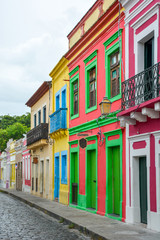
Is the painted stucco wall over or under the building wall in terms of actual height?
over

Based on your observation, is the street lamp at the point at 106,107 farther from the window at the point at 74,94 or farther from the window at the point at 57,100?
the window at the point at 57,100

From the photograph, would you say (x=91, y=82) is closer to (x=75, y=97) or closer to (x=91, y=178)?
(x=75, y=97)

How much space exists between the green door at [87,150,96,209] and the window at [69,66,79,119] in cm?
212

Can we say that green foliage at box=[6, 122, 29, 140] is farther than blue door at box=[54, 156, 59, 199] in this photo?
Yes

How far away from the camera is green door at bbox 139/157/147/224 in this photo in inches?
394

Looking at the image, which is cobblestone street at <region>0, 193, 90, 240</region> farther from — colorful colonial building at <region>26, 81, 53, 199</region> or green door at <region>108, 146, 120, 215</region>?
colorful colonial building at <region>26, 81, 53, 199</region>

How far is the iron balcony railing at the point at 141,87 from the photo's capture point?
8.71 metres

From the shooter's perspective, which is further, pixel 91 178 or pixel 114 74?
pixel 91 178

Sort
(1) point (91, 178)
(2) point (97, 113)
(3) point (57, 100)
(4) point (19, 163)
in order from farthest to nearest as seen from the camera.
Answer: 1. (4) point (19, 163)
2. (3) point (57, 100)
3. (1) point (91, 178)
4. (2) point (97, 113)

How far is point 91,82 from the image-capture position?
14477 mm

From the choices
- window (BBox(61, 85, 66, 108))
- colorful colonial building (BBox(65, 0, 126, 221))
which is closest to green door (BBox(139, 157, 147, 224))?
colorful colonial building (BBox(65, 0, 126, 221))

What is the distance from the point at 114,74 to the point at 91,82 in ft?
7.75

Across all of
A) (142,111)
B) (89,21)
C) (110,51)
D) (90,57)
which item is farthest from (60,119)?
(142,111)

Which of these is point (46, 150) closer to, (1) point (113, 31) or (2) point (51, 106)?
(2) point (51, 106)
